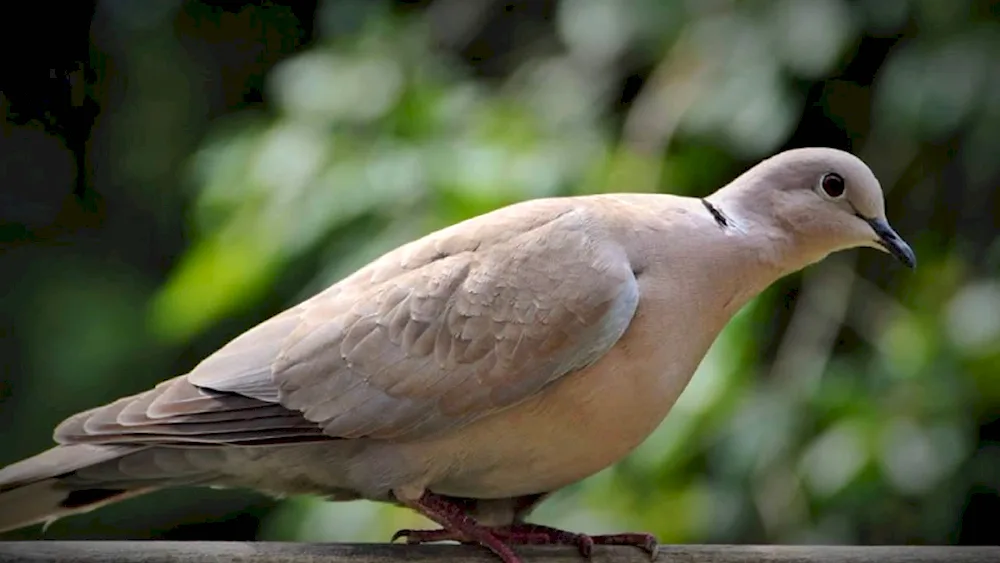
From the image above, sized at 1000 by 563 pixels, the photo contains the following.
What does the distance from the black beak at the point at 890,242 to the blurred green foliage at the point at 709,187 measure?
399 mm

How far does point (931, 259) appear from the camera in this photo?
195 cm

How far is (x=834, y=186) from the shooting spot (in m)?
1.34

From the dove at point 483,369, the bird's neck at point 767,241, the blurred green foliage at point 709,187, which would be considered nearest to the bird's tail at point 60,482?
the dove at point 483,369

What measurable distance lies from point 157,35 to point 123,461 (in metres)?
1.27

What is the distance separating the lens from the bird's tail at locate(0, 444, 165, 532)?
125 cm

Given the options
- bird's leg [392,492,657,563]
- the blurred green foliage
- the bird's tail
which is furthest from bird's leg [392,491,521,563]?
the blurred green foliage

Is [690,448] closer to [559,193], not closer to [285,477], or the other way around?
[559,193]

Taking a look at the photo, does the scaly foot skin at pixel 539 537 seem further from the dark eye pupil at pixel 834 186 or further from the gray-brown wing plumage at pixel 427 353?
the dark eye pupil at pixel 834 186

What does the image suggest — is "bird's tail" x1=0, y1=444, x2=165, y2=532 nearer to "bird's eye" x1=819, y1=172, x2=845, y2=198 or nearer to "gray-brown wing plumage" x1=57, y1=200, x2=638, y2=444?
"gray-brown wing plumage" x1=57, y1=200, x2=638, y2=444

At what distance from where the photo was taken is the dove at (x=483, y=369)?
126 cm

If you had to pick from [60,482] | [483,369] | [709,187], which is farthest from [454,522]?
[709,187]

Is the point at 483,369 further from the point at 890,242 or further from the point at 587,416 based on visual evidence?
the point at 890,242

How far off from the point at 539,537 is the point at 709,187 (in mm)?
741

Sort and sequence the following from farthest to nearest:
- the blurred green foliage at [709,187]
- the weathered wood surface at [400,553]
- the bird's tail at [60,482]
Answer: the blurred green foliage at [709,187], the bird's tail at [60,482], the weathered wood surface at [400,553]
